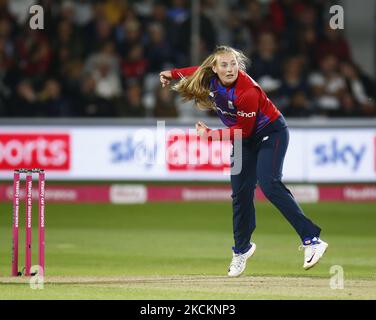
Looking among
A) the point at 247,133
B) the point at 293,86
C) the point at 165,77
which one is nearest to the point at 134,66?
the point at 293,86

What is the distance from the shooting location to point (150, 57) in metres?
19.5

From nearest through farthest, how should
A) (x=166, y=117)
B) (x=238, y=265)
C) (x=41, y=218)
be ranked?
(x=41, y=218) < (x=238, y=265) < (x=166, y=117)

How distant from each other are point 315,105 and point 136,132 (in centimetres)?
330

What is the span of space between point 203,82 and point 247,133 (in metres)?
0.62

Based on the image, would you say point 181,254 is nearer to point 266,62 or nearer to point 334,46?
point 266,62

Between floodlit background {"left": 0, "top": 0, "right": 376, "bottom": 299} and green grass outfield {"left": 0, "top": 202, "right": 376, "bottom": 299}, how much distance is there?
0.24 ft

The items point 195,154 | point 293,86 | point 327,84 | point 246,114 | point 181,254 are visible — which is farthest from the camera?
point 327,84

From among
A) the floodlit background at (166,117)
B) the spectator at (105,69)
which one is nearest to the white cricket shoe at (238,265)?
the floodlit background at (166,117)

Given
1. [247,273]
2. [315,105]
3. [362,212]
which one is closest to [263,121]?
[247,273]

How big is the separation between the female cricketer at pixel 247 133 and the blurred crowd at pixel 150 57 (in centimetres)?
868

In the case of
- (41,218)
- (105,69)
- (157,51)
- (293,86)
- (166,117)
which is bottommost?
(41,218)

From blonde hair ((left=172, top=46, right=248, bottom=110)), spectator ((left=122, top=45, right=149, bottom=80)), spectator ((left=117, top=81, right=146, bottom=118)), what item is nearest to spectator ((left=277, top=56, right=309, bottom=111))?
spectator ((left=117, top=81, right=146, bottom=118))

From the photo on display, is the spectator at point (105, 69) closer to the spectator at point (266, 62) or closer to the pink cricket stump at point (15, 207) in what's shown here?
the spectator at point (266, 62)

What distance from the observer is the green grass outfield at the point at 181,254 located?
9.06m
